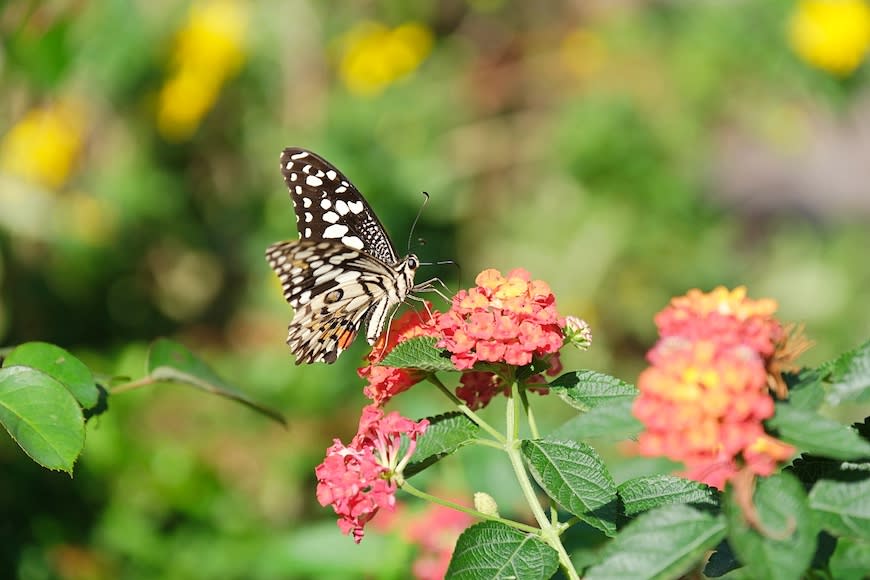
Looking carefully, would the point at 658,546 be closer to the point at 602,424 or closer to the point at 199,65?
the point at 602,424

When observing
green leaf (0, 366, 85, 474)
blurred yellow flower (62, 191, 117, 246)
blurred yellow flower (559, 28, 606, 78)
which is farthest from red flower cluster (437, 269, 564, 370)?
blurred yellow flower (559, 28, 606, 78)

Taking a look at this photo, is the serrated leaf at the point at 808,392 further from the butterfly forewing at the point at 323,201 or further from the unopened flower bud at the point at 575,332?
the butterfly forewing at the point at 323,201

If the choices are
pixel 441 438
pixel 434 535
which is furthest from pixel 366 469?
pixel 434 535

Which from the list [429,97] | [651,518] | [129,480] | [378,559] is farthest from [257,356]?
[651,518]

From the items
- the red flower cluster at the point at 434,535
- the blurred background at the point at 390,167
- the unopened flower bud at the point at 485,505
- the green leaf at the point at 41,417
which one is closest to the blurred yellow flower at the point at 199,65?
the blurred background at the point at 390,167

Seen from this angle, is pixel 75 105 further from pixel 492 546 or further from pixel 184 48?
pixel 492 546

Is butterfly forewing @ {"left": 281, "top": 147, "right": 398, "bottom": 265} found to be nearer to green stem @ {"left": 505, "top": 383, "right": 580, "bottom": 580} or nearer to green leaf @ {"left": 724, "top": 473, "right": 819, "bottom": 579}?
green stem @ {"left": 505, "top": 383, "right": 580, "bottom": 580}
